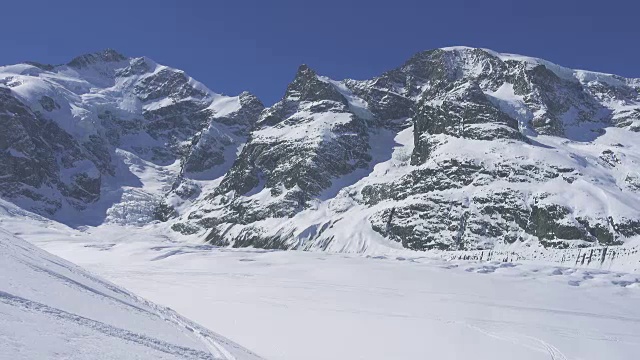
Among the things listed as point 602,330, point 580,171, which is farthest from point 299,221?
point 602,330

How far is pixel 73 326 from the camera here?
12352 mm

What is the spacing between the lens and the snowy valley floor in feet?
93.8

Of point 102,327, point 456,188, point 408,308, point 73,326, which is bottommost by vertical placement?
point 408,308

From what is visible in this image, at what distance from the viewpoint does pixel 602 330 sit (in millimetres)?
38500

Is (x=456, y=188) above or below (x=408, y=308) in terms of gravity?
above

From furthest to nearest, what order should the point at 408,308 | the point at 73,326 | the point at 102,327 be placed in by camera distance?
the point at 408,308, the point at 102,327, the point at 73,326

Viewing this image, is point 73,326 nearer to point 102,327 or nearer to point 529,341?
point 102,327

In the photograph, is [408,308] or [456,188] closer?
[408,308]

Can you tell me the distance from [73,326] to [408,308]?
3296 centimetres

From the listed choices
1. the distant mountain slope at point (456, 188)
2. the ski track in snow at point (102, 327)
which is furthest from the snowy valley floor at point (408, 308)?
the distant mountain slope at point (456, 188)

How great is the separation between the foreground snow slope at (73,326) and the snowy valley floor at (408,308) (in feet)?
26.7

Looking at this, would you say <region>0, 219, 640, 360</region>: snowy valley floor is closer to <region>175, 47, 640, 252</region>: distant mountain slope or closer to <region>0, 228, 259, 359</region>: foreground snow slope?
<region>0, 228, 259, 359</region>: foreground snow slope

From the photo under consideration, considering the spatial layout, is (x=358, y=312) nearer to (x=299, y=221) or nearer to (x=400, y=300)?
(x=400, y=300)

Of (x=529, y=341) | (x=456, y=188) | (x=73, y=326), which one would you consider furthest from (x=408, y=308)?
(x=456, y=188)
